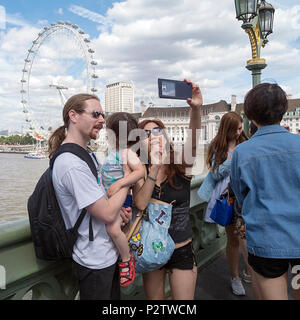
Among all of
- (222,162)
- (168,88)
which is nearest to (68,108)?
(168,88)

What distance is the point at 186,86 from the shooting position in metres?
1.75

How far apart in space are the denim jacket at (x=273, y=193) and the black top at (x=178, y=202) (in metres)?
0.50

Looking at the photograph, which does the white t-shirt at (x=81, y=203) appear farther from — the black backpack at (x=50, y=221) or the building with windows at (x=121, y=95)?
the building with windows at (x=121, y=95)

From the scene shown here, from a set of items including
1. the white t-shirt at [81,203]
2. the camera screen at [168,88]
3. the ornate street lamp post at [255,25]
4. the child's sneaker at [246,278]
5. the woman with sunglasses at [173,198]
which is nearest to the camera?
the white t-shirt at [81,203]

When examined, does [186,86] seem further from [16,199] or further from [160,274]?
[16,199]

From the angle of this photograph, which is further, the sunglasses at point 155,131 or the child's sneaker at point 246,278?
the child's sneaker at point 246,278

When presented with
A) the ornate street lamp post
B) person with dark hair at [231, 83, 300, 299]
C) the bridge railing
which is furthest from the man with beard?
the ornate street lamp post

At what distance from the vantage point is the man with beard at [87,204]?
127 cm

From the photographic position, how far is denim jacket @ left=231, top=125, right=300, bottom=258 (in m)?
1.32

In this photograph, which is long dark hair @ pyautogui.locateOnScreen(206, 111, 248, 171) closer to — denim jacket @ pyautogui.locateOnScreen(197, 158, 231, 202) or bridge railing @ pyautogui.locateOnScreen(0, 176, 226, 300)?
denim jacket @ pyautogui.locateOnScreen(197, 158, 231, 202)

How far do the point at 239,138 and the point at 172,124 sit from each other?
85.9m

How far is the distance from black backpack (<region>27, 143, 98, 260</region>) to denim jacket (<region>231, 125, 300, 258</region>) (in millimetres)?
739

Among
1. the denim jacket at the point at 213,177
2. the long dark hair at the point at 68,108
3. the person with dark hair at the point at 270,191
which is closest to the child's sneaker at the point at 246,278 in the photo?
the denim jacket at the point at 213,177

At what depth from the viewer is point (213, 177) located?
244cm
